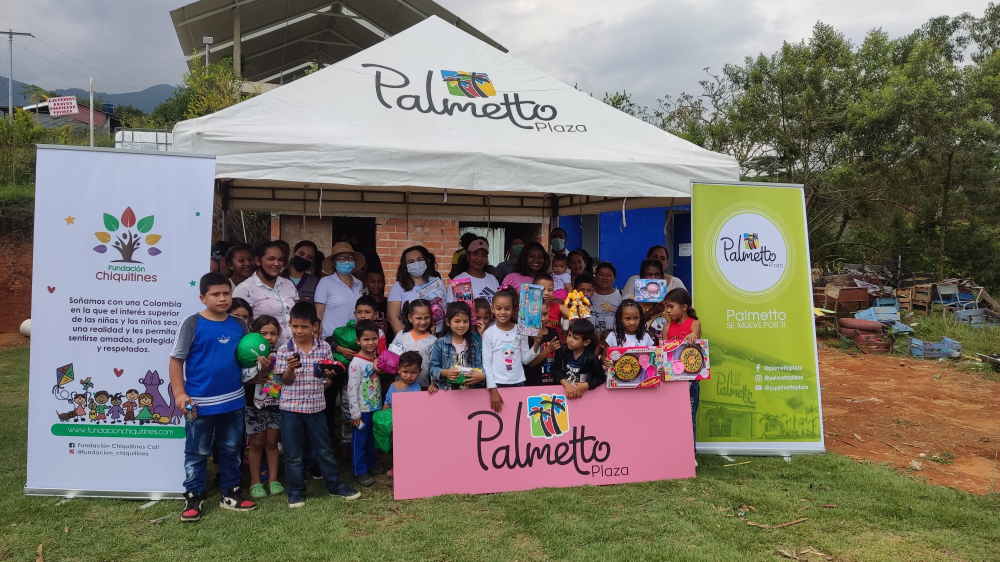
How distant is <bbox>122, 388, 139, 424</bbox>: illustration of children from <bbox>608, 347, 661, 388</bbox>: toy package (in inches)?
116

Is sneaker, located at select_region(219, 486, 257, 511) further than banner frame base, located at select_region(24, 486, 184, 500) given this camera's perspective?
No

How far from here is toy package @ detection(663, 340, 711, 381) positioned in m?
4.23

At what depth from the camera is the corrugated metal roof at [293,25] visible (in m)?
14.2

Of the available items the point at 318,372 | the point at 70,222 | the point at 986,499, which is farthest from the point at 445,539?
the point at 986,499

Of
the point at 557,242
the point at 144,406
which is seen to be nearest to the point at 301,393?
the point at 144,406

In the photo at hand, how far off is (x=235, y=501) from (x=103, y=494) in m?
0.87

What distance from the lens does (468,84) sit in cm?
504

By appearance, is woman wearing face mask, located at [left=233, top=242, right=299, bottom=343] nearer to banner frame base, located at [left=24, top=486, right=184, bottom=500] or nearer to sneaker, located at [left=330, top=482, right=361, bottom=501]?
sneaker, located at [left=330, top=482, right=361, bottom=501]

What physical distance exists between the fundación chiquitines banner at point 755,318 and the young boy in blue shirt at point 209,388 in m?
3.24

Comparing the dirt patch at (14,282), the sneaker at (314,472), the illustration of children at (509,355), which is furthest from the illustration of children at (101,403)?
the dirt patch at (14,282)

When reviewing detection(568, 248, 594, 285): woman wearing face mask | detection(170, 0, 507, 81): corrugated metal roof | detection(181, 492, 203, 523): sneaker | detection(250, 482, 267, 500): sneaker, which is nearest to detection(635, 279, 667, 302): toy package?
detection(568, 248, 594, 285): woman wearing face mask

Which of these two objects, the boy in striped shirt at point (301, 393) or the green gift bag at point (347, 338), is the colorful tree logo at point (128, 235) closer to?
the boy in striped shirt at point (301, 393)

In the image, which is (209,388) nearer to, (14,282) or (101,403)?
(101,403)

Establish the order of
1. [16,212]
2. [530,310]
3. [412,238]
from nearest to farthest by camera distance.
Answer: [530,310]
[412,238]
[16,212]
